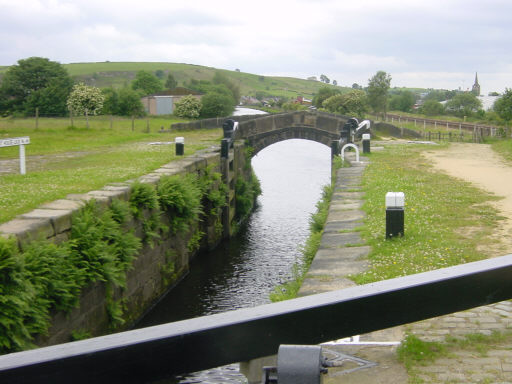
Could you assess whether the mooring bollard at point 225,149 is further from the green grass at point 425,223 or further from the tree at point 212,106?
the tree at point 212,106

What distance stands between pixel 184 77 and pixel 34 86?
243 feet

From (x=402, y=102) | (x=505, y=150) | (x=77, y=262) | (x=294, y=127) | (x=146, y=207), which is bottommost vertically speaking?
(x=77, y=262)

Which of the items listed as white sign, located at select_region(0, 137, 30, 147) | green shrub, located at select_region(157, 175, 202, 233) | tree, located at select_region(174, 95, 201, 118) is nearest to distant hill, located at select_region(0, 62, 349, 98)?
tree, located at select_region(174, 95, 201, 118)

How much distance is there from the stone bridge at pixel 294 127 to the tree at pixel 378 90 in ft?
53.3

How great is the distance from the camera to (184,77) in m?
125

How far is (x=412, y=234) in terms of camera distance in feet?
22.3

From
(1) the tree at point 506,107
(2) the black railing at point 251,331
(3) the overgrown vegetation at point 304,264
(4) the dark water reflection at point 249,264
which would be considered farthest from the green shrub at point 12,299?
(1) the tree at point 506,107

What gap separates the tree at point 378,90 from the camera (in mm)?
43188

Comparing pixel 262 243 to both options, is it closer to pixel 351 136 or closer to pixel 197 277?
pixel 197 277

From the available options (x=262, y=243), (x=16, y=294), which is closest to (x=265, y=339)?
(x=16, y=294)

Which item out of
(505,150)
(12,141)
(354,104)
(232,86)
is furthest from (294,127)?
(232,86)

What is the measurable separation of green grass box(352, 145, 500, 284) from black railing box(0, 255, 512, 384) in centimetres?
320

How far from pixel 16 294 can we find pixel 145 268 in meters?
4.59

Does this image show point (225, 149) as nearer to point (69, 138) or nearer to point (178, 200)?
point (178, 200)
